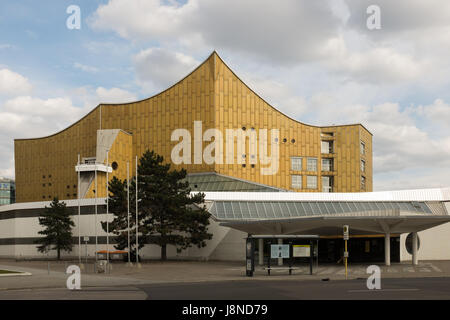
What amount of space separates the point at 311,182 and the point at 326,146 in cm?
638

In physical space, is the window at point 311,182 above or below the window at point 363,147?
below

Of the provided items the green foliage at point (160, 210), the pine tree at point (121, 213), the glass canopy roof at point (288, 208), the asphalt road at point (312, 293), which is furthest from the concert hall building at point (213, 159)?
the asphalt road at point (312, 293)

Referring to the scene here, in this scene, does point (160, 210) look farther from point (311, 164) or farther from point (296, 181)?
point (311, 164)

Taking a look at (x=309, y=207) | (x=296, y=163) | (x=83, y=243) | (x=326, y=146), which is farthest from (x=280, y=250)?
(x=326, y=146)

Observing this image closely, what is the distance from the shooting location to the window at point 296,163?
7784 centimetres

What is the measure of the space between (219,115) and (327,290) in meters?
53.5

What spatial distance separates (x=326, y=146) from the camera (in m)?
81.6

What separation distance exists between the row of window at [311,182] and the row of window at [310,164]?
121 cm

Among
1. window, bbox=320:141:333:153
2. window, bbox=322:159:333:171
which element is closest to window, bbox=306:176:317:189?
window, bbox=322:159:333:171

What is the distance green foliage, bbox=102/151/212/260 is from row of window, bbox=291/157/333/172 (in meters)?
27.9

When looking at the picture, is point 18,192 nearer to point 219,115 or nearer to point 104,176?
point 104,176

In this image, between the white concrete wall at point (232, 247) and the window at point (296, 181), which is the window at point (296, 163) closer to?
the window at point (296, 181)

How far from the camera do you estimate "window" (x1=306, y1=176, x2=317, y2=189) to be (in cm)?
7931
